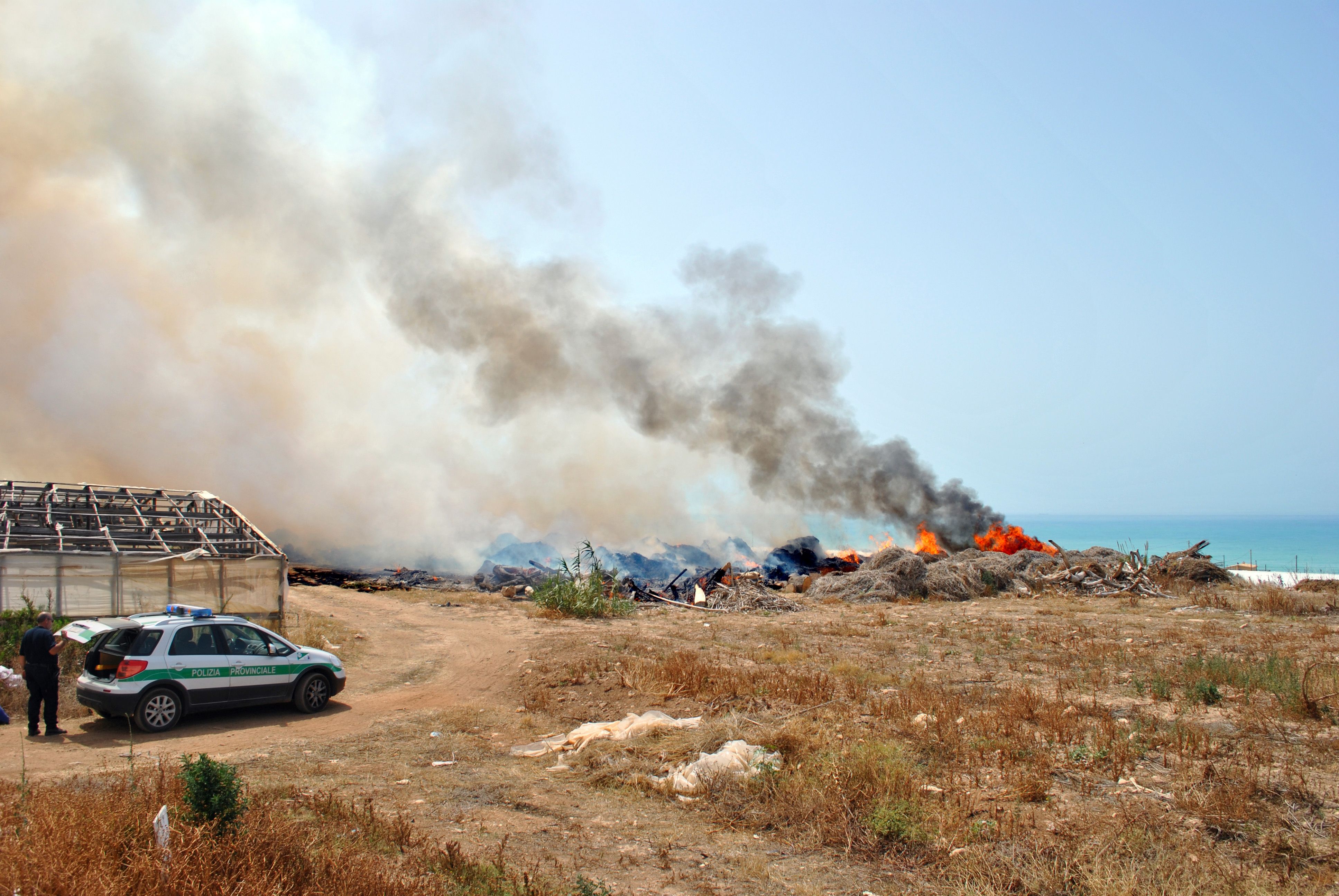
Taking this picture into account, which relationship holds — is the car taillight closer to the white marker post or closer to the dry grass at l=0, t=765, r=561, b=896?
the dry grass at l=0, t=765, r=561, b=896

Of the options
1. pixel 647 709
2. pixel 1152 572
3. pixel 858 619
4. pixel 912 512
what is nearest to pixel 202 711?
pixel 647 709

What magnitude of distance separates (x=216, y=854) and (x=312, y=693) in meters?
8.68

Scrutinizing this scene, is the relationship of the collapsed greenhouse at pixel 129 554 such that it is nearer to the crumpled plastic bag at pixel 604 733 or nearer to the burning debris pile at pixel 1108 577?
the crumpled plastic bag at pixel 604 733

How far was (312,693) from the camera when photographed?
12.7 meters

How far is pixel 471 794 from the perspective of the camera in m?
8.26

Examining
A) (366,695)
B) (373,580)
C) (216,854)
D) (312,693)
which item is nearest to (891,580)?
(366,695)

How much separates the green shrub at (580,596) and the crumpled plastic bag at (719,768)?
53.5ft

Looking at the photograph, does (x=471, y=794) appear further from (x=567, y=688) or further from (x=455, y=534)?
(x=455, y=534)

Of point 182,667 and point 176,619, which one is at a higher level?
point 176,619

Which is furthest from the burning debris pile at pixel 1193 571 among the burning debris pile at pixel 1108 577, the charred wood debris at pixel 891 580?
the burning debris pile at pixel 1108 577

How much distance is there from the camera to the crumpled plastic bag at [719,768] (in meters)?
8.20

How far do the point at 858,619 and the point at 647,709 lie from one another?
13246 millimetres

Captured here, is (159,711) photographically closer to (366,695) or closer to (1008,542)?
(366,695)

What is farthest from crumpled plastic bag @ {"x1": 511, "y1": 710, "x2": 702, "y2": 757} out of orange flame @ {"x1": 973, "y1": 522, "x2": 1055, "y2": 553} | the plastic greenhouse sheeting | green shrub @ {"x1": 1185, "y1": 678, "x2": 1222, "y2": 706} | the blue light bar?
orange flame @ {"x1": 973, "y1": 522, "x2": 1055, "y2": 553}
